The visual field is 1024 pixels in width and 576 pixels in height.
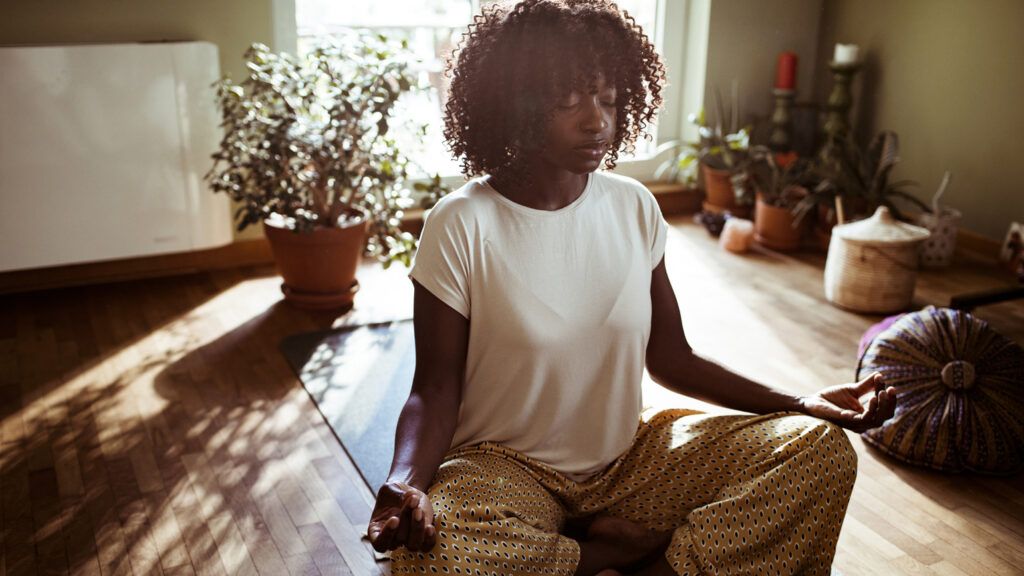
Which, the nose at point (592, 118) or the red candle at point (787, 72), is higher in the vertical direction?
the nose at point (592, 118)

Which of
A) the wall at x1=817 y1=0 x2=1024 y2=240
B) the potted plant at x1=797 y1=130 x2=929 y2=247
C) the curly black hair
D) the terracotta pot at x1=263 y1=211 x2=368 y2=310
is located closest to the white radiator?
the terracotta pot at x1=263 y1=211 x2=368 y2=310

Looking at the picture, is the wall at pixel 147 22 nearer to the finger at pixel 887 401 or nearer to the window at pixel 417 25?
the window at pixel 417 25

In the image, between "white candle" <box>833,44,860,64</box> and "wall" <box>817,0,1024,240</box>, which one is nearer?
"wall" <box>817,0,1024,240</box>

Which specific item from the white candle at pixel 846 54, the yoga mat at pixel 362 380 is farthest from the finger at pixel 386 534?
the white candle at pixel 846 54

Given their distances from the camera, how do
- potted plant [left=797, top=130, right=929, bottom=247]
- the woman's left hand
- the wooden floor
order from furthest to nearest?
potted plant [left=797, top=130, right=929, bottom=247] < the wooden floor < the woman's left hand

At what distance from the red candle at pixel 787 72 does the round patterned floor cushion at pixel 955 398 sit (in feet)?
6.85

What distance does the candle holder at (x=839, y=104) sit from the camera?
13.2 ft

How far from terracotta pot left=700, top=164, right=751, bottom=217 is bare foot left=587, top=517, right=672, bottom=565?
288 centimetres

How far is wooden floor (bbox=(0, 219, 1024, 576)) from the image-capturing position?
191 centimetres

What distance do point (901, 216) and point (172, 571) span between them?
9.19 feet

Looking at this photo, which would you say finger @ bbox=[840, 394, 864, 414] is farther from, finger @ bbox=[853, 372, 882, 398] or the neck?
the neck

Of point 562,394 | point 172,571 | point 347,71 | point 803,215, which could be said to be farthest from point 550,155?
point 803,215

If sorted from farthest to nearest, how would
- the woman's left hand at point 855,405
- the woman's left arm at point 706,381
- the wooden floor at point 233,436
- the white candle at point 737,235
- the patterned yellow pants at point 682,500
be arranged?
the white candle at point 737,235
the wooden floor at point 233,436
the woman's left arm at point 706,381
the woman's left hand at point 855,405
the patterned yellow pants at point 682,500

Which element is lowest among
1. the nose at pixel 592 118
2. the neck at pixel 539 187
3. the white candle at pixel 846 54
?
the neck at pixel 539 187
